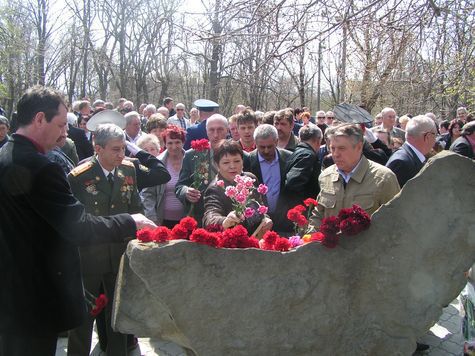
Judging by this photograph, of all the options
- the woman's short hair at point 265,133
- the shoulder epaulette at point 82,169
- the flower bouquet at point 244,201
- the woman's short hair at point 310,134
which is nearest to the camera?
the flower bouquet at point 244,201

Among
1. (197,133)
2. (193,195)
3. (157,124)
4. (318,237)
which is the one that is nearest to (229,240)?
(318,237)

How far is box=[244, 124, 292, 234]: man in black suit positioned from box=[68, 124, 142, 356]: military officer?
1441 millimetres

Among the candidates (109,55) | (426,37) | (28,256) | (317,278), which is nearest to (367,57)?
(426,37)

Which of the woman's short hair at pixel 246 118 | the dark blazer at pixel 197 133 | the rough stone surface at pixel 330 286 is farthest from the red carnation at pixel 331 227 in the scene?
the dark blazer at pixel 197 133

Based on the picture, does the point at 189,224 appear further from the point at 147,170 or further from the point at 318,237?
the point at 147,170

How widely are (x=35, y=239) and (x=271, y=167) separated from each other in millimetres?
2761

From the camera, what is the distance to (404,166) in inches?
174

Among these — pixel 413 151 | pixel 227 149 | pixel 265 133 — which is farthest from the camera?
pixel 265 133

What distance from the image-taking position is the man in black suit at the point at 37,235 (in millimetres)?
2412

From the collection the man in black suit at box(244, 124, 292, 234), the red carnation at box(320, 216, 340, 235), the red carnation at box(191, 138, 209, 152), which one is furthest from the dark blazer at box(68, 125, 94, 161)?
the red carnation at box(320, 216, 340, 235)

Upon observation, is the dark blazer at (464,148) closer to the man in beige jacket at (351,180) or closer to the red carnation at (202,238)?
the man in beige jacket at (351,180)

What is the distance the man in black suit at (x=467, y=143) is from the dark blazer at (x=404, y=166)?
2792 mm

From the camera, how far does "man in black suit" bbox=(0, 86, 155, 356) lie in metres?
2.41

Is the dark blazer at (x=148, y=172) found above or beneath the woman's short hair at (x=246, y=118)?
beneath
